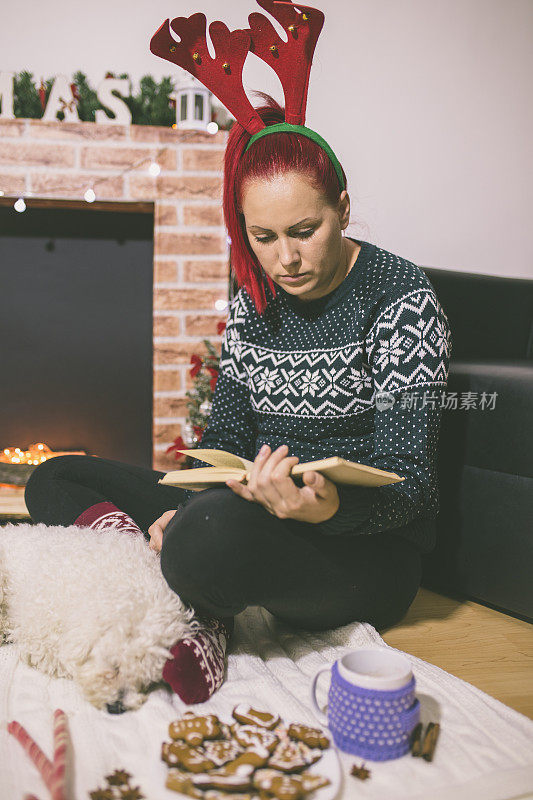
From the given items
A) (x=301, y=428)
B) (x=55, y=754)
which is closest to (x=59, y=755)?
(x=55, y=754)

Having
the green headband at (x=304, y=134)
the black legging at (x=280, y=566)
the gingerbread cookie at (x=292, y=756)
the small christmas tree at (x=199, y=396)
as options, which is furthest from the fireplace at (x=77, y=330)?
the gingerbread cookie at (x=292, y=756)

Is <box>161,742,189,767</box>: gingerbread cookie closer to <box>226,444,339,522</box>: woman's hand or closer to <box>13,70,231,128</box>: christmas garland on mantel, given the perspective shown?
<box>226,444,339,522</box>: woman's hand

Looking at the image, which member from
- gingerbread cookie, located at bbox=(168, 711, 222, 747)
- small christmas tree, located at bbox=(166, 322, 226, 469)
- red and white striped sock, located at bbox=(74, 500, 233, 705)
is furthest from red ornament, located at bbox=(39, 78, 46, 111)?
gingerbread cookie, located at bbox=(168, 711, 222, 747)

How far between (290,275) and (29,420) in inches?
55.7

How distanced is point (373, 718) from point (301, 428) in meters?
0.51

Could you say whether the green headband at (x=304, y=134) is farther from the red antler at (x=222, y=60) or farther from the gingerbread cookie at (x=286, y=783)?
the gingerbread cookie at (x=286, y=783)

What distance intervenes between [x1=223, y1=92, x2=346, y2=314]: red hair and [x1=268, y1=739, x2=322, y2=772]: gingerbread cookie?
0.72m

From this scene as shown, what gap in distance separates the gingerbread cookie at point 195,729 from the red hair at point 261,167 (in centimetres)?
69

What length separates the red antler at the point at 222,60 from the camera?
1055 mm

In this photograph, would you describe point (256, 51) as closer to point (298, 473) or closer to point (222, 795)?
point (298, 473)

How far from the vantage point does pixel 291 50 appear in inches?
41.1

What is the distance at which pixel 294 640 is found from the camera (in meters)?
1.06

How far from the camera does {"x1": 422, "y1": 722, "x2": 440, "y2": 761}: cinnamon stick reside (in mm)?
737

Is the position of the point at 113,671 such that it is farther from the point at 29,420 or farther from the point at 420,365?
the point at 29,420
